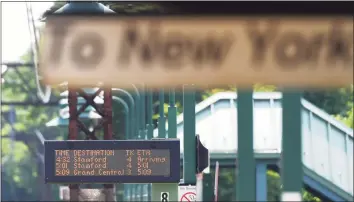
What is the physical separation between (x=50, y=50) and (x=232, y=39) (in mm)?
842

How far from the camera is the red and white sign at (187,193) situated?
24192 mm

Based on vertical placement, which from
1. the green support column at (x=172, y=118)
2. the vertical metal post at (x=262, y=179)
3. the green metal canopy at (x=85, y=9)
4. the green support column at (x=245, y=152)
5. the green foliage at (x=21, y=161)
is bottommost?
the green foliage at (x=21, y=161)

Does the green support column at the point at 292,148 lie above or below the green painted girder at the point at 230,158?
above

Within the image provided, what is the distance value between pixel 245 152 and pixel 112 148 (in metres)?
16.5

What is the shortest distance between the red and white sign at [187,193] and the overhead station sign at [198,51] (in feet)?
54.6

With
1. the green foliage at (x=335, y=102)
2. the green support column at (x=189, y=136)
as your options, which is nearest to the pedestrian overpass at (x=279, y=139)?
the green support column at (x=189, y=136)

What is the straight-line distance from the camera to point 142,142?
23.8 meters

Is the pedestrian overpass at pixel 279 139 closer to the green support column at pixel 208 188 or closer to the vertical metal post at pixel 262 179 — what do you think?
the vertical metal post at pixel 262 179

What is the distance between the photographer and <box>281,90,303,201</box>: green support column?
727 centimetres

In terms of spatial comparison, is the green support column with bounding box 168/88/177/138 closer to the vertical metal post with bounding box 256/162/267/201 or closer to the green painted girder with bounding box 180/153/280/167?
the green painted girder with bounding box 180/153/280/167

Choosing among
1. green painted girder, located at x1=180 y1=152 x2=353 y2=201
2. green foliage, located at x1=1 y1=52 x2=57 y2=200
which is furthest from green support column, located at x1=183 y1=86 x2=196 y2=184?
green foliage, located at x1=1 y1=52 x2=57 y2=200

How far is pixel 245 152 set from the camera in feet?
25.7

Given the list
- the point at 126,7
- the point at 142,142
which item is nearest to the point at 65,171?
the point at 142,142

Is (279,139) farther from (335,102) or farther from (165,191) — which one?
(335,102)
